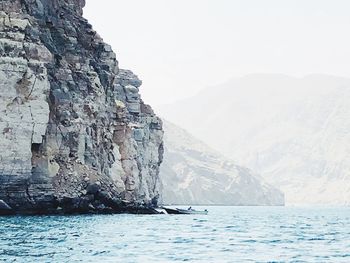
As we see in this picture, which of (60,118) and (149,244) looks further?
(60,118)

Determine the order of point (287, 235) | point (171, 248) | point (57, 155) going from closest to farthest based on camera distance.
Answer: point (171, 248)
point (287, 235)
point (57, 155)

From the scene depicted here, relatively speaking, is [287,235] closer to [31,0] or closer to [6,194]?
[6,194]

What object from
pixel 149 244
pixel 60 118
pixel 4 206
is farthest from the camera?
pixel 60 118

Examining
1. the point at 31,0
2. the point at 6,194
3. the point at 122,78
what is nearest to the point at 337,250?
the point at 6,194

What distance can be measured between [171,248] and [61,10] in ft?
189

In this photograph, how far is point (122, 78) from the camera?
151500 millimetres


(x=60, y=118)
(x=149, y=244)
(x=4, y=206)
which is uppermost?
(x=60, y=118)

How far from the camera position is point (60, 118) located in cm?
10200

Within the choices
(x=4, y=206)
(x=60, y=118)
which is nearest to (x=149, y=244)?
A: (x=4, y=206)

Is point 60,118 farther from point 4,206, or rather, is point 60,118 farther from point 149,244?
point 149,244

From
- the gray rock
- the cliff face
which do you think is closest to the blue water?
the gray rock

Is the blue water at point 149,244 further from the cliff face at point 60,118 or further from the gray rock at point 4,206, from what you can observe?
the cliff face at point 60,118

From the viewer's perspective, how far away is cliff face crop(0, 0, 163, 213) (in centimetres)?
9094

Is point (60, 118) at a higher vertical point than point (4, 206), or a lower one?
higher
